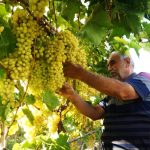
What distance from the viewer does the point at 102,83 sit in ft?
8.48

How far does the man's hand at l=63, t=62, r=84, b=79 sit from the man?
60 centimetres

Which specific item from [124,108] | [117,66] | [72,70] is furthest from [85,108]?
[72,70]

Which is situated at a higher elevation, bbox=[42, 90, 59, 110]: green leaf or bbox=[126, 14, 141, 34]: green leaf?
bbox=[126, 14, 141, 34]: green leaf

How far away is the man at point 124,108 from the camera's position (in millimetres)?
2885

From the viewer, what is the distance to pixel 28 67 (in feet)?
5.36

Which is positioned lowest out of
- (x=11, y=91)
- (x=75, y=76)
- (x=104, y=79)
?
(x=11, y=91)

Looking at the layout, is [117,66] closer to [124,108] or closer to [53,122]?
[124,108]

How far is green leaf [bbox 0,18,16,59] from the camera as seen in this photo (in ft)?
5.41

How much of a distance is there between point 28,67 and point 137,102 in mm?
1708

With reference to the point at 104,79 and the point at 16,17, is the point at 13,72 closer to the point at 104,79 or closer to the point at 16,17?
the point at 16,17

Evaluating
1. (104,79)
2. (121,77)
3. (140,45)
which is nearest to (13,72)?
(104,79)

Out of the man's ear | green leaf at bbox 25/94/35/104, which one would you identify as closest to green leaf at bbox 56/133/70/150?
the man's ear

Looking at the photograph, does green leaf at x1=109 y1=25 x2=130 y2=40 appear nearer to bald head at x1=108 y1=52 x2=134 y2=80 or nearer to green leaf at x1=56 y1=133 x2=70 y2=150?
bald head at x1=108 y1=52 x2=134 y2=80

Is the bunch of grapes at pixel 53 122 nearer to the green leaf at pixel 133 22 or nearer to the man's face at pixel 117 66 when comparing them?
the man's face at pixel 117 66
